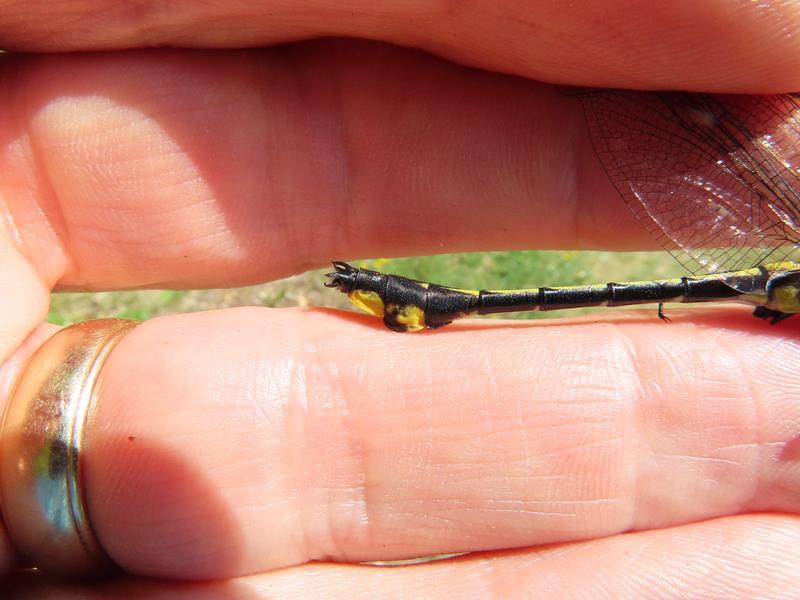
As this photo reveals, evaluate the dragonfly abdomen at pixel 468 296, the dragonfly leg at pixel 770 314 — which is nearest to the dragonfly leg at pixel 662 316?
→ the dragonfly abdomen at pixel 468 296

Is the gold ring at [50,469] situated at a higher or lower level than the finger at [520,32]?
lower

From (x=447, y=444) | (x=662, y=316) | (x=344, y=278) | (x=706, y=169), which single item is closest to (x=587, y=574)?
(x=447, y=444)

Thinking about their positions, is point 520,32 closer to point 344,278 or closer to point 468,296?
point 468,296

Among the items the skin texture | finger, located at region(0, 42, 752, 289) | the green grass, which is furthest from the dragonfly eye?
the green grass

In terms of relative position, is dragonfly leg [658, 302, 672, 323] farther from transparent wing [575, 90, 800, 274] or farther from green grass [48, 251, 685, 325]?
green grass [48, 251, 685, 325]

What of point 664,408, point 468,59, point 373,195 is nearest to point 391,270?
point 373,195

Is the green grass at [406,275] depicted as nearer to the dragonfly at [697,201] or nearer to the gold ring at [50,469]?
the dragonfly at [697,201]
